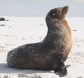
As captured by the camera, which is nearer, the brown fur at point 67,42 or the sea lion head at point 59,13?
the brown fur at point 67,42

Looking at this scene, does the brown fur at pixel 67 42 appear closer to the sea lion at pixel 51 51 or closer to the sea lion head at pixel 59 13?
the sea lion at pixel 51 51

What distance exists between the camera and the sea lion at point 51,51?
8047 mm

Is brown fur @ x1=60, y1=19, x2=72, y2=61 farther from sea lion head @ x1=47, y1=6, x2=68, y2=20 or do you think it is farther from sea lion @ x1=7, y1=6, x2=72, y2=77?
sea lion head @ x1=47, y1=6, x2=68, y2=20

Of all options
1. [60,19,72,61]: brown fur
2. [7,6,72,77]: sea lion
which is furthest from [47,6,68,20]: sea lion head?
[60,19,72,61]: brown fur

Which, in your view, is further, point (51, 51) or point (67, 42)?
point (67, 42)

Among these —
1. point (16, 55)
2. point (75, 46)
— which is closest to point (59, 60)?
point (16, 55)

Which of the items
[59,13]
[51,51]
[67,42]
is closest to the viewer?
[51,51]

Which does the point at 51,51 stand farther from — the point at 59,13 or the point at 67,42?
the point at 59,13

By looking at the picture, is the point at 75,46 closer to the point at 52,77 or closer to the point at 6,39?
the point at 6,39

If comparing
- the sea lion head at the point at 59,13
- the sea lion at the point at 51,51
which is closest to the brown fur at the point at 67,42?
the sea lion at the point at 51,51

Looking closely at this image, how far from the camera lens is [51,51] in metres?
8.08

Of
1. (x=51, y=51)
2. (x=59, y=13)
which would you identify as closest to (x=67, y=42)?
(x=51, y=51)

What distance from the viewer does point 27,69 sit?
8242 millimetres

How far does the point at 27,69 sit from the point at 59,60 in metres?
0.76
